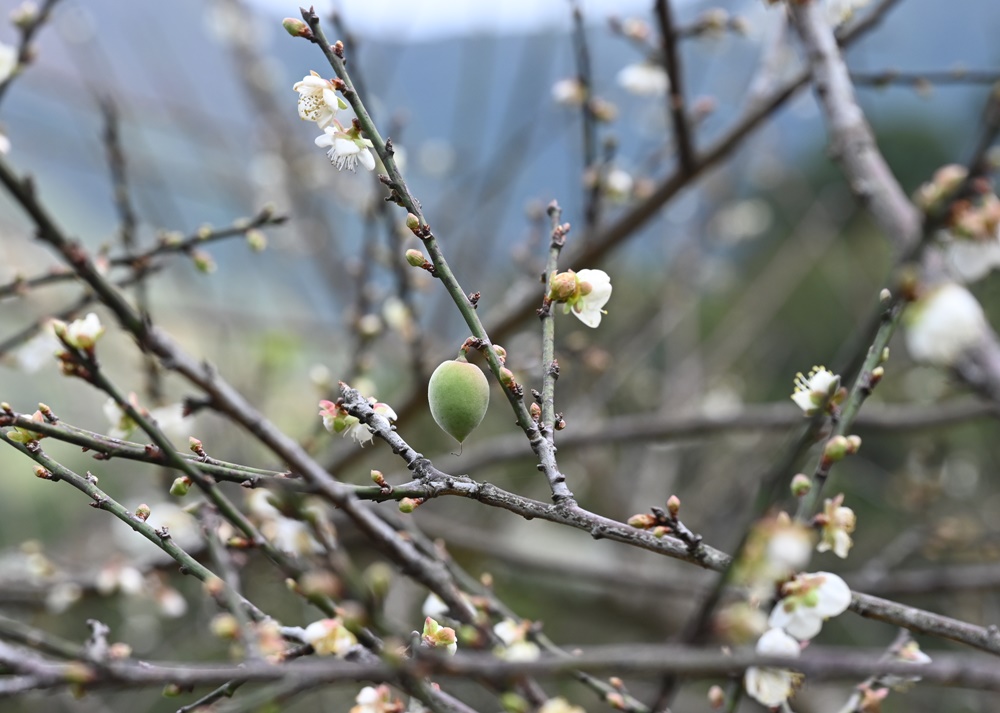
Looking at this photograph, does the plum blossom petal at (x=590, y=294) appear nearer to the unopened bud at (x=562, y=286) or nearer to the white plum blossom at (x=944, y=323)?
the unopened bud at (x=562, y=286)

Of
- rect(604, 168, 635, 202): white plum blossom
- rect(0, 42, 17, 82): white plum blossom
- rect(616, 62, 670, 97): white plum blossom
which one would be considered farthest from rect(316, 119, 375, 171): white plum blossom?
rect(616, 62, 670, 97): white plum blossom

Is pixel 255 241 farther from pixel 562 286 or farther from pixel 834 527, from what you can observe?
pixel 834 527

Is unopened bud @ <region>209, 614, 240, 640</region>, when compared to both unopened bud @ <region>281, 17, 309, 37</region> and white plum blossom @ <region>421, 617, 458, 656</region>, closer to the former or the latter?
white plum blossom @ <region>421, 617, 458, 656</region>

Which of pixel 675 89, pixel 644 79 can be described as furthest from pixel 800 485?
pixel 644 79

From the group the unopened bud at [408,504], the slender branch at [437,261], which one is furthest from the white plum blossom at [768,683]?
the unopened bud at [408,504]

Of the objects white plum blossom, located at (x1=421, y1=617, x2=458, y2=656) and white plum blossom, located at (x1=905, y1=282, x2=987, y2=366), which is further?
white plum blossom, located at (x1=421, y1=617, x2=458, y2=656)

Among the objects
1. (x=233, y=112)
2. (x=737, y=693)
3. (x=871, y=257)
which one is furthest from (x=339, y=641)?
(x=871, y=257)
